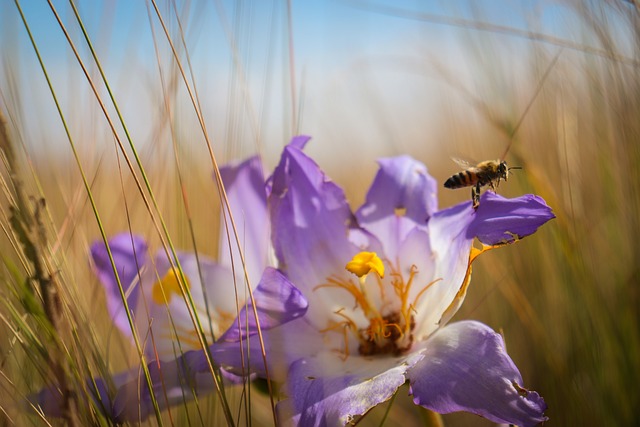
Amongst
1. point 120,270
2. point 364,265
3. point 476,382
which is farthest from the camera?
point 120,270

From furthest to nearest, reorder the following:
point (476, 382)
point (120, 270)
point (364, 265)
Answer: point (120, 270) → point (364, 265) → point (476, 382)

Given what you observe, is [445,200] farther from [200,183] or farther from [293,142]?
[293,142]

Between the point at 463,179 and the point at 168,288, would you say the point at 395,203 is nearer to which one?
the point at 463,179

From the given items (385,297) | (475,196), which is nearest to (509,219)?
(475,196)

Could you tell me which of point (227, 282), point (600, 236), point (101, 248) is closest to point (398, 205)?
point (227, 282)

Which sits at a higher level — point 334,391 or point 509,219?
point 509,219

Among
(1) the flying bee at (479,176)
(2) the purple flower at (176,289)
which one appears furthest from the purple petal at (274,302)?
(1) the flying bee at (479,176)
